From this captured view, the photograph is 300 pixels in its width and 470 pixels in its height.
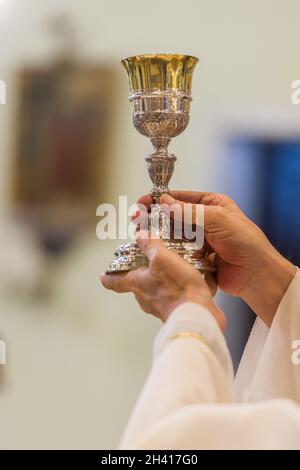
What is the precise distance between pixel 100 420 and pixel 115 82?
1599 millimetres

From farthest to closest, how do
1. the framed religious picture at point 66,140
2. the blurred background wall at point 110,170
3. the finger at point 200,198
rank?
the framed religious picture at point 66,140
the blurred background wall at point 110,170
the finger at point 200,198

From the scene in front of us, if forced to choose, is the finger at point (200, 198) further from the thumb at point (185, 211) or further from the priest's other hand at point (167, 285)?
the priest's other hand at point (167, 285)

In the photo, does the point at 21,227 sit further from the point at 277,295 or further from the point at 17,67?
the point at 277,295

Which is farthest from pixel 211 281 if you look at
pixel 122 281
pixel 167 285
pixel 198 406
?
pixel 198 406

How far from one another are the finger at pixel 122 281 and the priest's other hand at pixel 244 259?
0.62ft

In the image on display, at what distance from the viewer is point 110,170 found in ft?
14.9

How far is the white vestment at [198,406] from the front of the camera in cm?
105

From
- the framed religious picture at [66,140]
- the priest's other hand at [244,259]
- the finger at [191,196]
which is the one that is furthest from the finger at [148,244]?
the framed religious picture at [66,140]

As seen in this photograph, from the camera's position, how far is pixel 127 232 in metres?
4.05

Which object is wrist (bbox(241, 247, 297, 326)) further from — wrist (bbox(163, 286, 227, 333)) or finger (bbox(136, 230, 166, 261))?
wrist (bbox(163, 286, 227, 333))

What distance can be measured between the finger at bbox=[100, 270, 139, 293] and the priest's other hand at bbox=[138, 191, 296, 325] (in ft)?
0.62

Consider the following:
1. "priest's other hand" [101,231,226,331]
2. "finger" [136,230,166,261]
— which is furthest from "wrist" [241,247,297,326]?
"priest's other hand" [101,231,226,331]

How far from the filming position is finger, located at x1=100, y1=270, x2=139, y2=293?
151 cm

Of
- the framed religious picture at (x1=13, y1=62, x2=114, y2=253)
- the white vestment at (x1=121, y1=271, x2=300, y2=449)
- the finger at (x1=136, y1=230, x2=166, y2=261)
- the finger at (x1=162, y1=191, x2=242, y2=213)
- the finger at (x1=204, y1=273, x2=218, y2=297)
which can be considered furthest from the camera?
the framed religious picture at (x1=13, y1=62, x2=114, y2=253)
